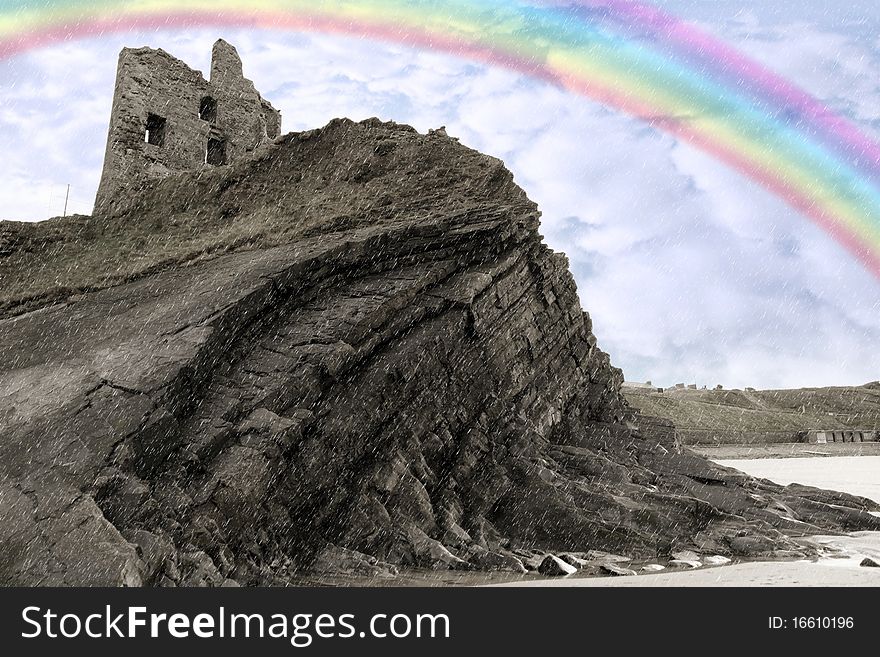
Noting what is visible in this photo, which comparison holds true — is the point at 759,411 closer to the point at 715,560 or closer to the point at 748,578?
the point at 715,560

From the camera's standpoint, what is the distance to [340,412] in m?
10.3

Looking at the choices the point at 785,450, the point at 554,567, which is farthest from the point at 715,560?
the point at 785,450

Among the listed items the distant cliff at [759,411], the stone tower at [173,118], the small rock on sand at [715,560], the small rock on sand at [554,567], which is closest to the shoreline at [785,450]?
the distant cliff at [759,411]

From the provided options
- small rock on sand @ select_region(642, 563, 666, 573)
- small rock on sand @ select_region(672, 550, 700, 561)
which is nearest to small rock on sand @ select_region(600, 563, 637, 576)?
small rock on sand @ select_region(642, 563, 666, 573)

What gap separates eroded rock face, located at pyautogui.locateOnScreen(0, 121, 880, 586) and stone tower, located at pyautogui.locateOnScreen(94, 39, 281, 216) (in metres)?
6.73

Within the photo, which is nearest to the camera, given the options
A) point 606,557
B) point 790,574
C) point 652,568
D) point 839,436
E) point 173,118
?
point 790,574

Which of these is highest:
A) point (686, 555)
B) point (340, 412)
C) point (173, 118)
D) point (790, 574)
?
point (173, 118)

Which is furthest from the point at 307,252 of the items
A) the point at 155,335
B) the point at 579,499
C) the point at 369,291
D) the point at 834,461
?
the point at 834,461

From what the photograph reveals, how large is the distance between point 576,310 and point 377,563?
8791 millimetres

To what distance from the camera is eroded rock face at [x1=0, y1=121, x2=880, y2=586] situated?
8.21 m

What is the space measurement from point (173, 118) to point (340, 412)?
51.9ft

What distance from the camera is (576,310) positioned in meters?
16.1
